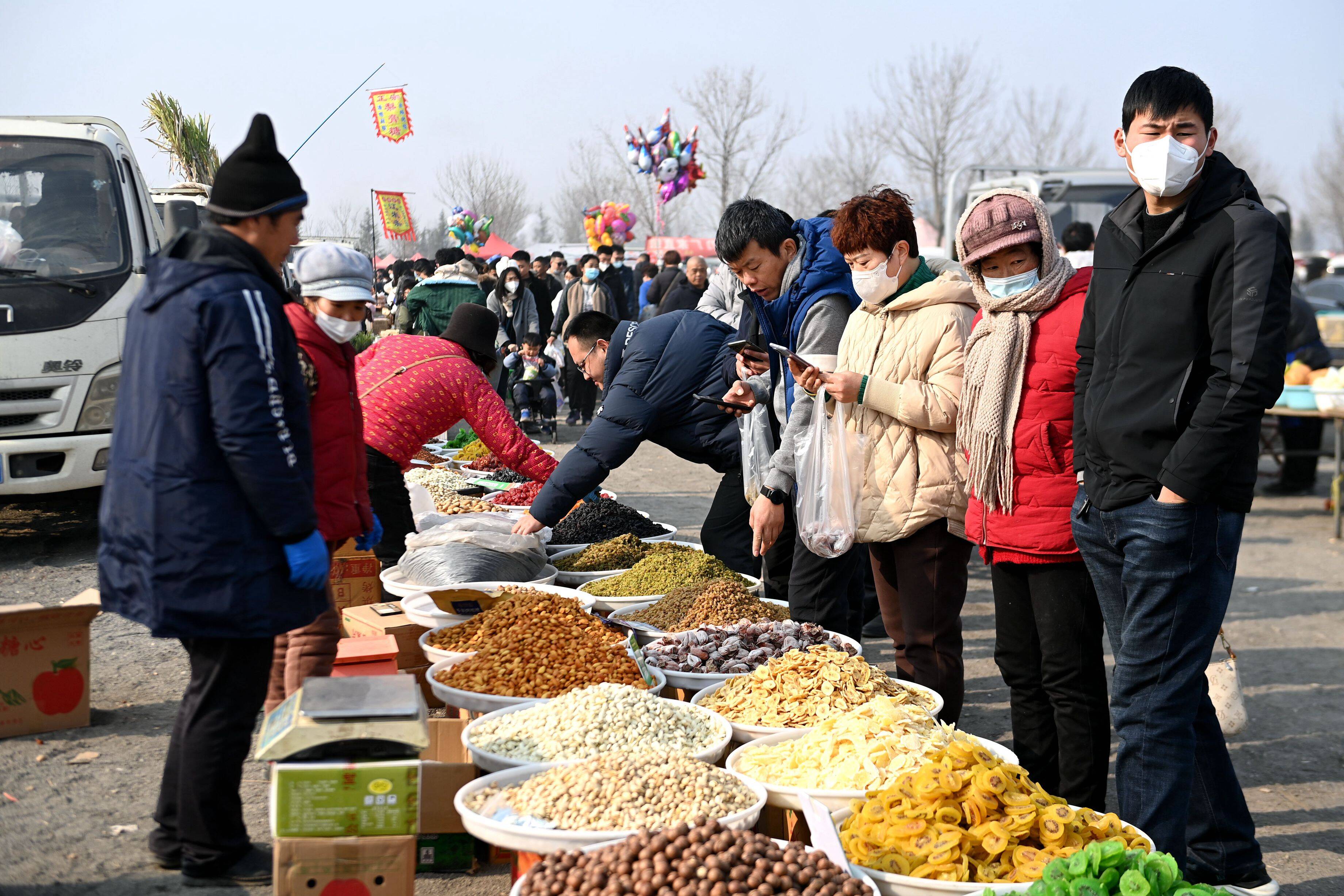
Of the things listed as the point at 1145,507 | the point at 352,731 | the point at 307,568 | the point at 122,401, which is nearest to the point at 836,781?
the point at 1145,507

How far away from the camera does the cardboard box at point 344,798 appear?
7.57ft

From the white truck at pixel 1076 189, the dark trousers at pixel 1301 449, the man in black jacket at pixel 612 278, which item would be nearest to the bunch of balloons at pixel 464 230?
the man in black jacket at pixel 612 278

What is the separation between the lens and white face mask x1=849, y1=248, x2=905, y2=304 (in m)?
3.60

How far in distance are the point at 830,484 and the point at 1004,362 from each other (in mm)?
775

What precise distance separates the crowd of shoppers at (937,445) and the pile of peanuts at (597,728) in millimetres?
642

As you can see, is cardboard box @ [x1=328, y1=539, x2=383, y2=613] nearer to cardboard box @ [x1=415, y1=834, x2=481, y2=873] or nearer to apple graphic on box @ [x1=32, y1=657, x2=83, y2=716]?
apple graphic on box @ [x1=32, y1=657, x2=83, y2=716]

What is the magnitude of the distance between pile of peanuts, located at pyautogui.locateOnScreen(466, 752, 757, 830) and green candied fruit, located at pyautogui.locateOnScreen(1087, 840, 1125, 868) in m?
0.82

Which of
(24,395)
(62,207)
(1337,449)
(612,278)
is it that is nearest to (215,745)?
(24,395)

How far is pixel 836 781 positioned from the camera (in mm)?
2828

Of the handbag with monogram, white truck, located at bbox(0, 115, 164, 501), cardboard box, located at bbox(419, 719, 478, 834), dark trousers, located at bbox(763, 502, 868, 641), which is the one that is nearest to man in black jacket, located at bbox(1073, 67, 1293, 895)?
the handbag with monogram

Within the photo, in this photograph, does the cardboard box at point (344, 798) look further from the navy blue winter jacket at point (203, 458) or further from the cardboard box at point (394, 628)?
the cardboard box at point (394, 628)

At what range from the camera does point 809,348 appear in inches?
158

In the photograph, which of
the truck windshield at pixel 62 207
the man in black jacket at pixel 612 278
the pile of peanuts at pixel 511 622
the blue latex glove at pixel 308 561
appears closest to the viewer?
the blue latex glove at pixel 308 561

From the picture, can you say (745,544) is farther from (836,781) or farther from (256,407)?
(256,407)
